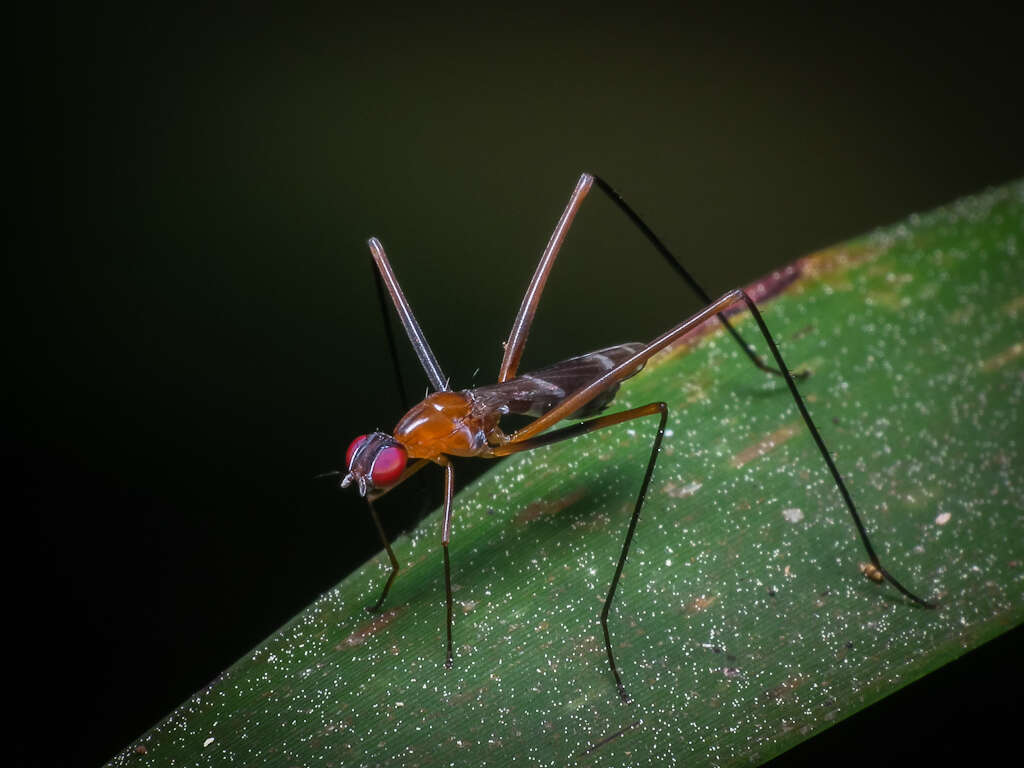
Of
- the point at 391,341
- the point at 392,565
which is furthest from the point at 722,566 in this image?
the point at 391,341

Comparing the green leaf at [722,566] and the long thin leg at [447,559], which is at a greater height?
the long thin leg at [447,559]

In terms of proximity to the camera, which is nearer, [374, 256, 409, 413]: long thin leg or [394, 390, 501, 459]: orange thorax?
[394, 390, 501, 459]: orange thorax

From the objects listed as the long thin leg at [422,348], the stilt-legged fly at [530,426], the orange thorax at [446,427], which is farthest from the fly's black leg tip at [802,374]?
the long thin leg at [422,348]

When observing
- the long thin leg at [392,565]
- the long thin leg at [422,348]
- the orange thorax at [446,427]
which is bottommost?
the long thin leg at [392,565]

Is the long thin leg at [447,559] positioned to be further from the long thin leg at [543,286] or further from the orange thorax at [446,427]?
the long thin leg at [543,286]

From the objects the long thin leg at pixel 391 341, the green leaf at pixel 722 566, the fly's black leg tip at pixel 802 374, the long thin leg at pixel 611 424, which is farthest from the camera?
the long thin leg at pixel 391 341

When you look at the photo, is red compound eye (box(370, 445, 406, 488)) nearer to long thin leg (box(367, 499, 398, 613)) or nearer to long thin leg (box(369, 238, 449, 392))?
long thin leg (box(367, 499, 398, 613))

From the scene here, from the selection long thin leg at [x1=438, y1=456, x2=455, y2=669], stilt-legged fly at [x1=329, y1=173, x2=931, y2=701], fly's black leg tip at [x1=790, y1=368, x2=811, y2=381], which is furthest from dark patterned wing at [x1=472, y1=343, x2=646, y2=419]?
fly's black leg tip at [x1=790, y1=368, x2=811, y2=381]

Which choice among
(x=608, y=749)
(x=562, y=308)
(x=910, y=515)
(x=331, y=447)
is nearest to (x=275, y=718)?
(x=608, y=749)
